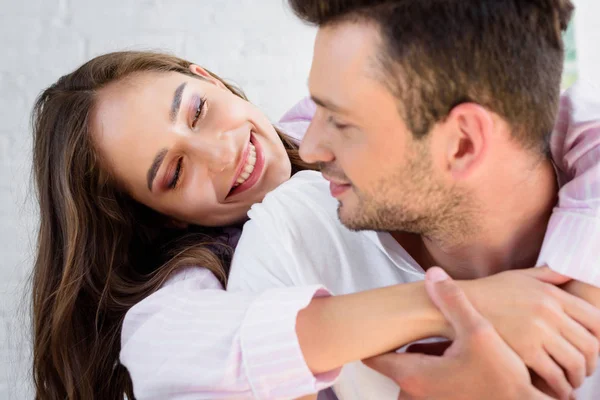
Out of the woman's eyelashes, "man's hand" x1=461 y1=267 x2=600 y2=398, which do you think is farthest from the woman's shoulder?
"man's hand" x1=461 y1=267 x2=600 y2=398

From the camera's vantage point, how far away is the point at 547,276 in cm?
93

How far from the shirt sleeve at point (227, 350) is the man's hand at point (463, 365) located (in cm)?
12

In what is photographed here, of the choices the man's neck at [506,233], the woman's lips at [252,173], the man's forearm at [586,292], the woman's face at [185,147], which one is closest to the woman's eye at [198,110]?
the woman's face at [185,147]

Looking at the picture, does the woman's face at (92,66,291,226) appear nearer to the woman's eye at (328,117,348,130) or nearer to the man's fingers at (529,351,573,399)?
the woman's eye at (328,117,348,130)

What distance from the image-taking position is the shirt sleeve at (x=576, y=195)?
0.92 meters

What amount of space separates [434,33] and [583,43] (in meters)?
2.04

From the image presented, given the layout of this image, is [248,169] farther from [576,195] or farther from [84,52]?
[84,52]

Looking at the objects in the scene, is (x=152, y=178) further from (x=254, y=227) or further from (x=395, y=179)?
(x=395, y=179)

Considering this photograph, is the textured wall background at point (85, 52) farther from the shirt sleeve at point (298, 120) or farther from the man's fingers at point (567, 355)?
the man's fingers at point (567, 355)

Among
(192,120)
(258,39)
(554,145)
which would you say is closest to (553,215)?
(554,145)

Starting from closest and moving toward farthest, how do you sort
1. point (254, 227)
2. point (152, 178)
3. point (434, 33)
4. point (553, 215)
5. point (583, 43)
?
point (434, 33)
point (553, 215)
point (254, 227)
point (152, 178)
point (583, 43)

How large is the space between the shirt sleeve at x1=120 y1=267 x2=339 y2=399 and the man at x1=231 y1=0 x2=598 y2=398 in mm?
149

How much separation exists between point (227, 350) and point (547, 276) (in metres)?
0.46

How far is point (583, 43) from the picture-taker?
103 inches
